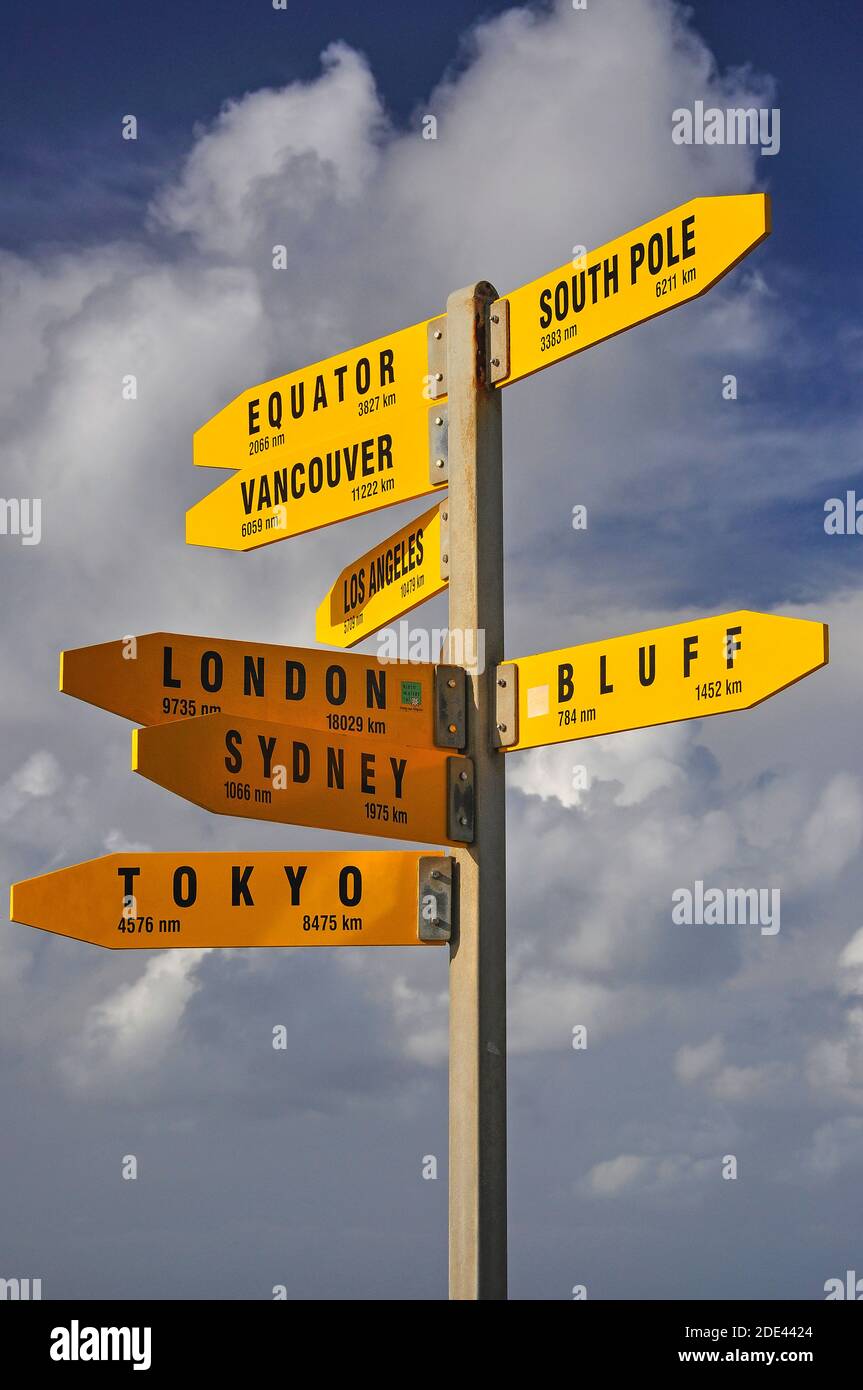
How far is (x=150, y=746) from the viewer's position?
15.7 ft

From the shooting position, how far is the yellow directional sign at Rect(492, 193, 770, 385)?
4.97m

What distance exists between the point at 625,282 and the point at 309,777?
1.82m

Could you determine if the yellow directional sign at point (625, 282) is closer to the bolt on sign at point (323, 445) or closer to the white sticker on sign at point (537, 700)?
the bolt on sign at point (323, 445)

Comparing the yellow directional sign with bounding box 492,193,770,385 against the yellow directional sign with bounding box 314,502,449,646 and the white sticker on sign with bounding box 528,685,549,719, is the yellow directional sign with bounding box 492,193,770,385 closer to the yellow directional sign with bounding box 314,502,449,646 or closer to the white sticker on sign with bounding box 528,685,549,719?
the yellow directional sign with bounding box 314,502,449,646

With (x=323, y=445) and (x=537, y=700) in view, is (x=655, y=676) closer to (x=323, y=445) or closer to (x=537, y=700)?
(x=537, y=700)

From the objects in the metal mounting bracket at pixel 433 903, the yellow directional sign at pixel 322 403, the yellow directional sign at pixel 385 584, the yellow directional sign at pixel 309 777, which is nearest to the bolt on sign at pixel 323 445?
the yellow directional sign at pixel 322 403

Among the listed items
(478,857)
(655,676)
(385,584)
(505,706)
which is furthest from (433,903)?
(385,584)

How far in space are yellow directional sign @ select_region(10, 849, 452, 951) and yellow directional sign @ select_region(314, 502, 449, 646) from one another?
0.98 meters

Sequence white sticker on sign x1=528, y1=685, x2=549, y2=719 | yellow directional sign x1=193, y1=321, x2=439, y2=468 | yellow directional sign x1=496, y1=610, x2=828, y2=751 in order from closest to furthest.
Answer: yellow directional sign x1=496, y1=610, x2=828, y2=751
white sticker on sign x1=528, y1=685, x2=549, y2=719
yellow directional sign x1=193, y1=321, x2=439, y2=468

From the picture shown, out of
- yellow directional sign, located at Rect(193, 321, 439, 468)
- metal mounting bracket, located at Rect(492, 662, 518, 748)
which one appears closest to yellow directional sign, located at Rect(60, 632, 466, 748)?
metal mounting bracket, located at Rect(492, 662, 518, 748)

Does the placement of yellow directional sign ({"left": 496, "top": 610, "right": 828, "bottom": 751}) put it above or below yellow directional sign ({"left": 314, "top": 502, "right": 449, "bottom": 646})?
below

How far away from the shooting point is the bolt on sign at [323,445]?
228 inches

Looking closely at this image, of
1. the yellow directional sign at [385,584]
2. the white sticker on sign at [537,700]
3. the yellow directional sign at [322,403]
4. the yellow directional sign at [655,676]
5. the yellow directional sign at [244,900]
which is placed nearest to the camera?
the yellow directional sign at [655,676]
